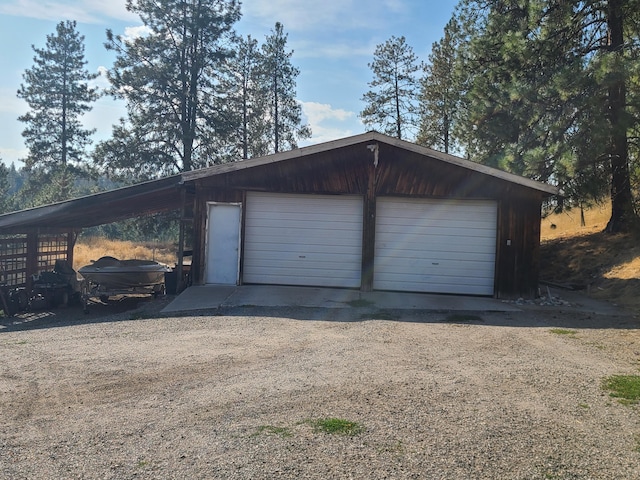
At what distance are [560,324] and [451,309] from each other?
84.5 inches

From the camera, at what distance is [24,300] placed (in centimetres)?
1199

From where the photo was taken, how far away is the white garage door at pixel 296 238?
504 inches

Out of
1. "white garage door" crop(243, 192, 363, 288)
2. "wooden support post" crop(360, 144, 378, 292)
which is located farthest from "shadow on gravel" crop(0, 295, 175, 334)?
"wooden support post" crop(360, 144, 378, 292)

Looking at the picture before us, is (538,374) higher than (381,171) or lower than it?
lower

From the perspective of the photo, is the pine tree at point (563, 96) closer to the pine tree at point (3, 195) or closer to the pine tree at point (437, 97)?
the pine tree at point (437, 97)

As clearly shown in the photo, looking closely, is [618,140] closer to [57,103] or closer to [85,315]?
[85,315]

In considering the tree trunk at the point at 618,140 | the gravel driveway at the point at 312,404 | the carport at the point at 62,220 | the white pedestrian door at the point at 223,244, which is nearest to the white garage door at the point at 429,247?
the white pedestrian door at the point at 223,244

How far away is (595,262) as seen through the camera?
1544cm

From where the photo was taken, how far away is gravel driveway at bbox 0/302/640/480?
354cm

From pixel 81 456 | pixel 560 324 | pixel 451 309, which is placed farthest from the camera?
pixel 451 309

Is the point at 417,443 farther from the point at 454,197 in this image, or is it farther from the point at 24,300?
the point at 24,300

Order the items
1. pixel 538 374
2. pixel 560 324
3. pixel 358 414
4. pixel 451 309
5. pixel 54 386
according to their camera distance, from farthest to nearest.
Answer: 1. pixel 451 309
2. pixel 560 324
3. pixel 538 374
4. pixel 54 386
5. pixel 358 414

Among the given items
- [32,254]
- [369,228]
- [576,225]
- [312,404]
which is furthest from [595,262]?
[32,254]

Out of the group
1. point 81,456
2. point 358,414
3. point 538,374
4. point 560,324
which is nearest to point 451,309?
point 560,324
